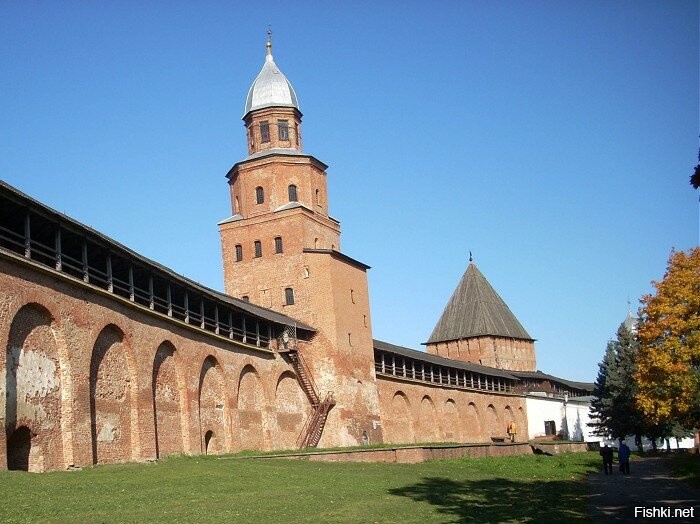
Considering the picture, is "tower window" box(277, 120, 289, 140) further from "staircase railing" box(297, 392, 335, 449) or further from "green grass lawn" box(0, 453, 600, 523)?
"green grass lawn" box(0, 453, 600, 523)

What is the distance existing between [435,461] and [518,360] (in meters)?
44.6

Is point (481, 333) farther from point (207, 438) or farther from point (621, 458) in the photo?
point (621, 458)

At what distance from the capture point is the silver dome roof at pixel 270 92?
45.7 meters

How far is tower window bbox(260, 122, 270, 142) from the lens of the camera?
1797 inches

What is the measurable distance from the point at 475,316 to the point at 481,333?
6.23ft

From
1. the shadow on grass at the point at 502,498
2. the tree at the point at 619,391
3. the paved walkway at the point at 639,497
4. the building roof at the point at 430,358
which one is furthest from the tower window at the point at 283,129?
the shadow on grass at the point at 502,498

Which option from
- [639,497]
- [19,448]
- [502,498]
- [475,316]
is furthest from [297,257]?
[475,316]

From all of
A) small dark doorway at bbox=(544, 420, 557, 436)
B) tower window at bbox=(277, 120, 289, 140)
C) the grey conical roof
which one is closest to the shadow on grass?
tower window at bbox=(277, 120, 289, 140)

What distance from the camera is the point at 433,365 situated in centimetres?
5428

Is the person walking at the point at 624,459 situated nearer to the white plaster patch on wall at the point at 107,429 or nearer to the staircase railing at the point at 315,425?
the staircase railing at the point at 315,425

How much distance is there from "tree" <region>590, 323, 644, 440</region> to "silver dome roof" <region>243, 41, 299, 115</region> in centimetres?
2277

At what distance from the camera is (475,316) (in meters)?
73.4

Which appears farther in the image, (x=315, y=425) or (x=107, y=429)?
(x=315, y=425)

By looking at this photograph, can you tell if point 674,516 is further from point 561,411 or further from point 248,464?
point 561,411
